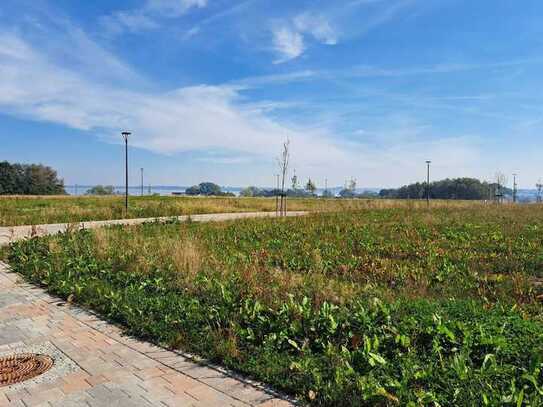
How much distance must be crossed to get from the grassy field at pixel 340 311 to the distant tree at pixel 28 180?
83.6m

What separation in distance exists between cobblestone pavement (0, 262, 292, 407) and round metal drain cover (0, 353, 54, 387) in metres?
0.10

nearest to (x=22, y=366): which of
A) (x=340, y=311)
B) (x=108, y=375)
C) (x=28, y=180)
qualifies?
(x=108, y=375)

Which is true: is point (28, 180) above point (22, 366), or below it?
above

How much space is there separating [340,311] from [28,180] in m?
94.6

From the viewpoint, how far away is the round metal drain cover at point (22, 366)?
3590mm

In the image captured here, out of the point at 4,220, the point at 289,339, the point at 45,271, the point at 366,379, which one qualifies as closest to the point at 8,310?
the point at 45,271

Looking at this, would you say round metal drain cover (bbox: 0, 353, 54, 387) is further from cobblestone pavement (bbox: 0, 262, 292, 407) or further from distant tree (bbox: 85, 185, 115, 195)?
distant tree (bbox: 85, 185, 115, 195)

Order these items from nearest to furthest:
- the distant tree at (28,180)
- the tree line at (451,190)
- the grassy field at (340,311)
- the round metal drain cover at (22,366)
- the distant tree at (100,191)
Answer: the grassy field at (340,311) < the round metal drain cover at (22,366) < the distant tree at (28,180) < the distant tree at (100,191) < the tree line at (451,190)

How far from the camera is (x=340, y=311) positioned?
4473mm

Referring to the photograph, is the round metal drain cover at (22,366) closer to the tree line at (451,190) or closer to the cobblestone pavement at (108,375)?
the cobblestone pavement at (108,375)

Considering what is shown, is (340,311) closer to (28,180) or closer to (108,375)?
(108,375)

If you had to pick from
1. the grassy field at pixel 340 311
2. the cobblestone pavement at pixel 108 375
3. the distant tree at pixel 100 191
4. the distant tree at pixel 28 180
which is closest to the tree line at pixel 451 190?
the distant tree at pixel 100 191

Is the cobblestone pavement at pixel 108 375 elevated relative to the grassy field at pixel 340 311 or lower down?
lower down

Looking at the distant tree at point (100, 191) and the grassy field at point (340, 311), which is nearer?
→ the grassy field at point (340, 311)
